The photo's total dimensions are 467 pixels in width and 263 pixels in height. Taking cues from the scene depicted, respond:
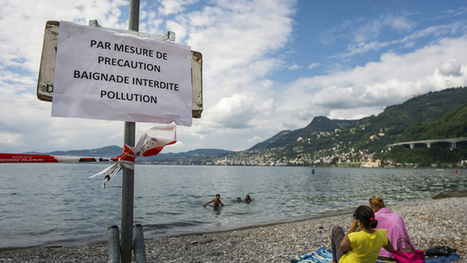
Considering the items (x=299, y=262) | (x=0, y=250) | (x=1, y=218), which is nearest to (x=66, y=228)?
(x=0, y=250)

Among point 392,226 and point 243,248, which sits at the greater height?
point 392,226

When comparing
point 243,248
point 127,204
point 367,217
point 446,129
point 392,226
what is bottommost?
point 243,248

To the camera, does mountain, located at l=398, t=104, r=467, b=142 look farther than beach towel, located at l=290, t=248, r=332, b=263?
Yes

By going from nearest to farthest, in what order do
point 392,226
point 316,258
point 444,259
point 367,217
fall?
point 367,217 → point 392,226 → point 444,259 → point 316,258

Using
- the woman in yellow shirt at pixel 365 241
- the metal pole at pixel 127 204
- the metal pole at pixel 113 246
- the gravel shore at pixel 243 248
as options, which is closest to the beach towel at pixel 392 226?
the woman in yellow shirt at pixel 365 241

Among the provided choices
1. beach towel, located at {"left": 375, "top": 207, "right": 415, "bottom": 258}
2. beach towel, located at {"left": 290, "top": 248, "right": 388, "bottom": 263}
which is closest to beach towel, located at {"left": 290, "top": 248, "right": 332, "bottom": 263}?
beach towel, located at {"left": 290, "top": 248, "right": 388, "bottom": 263}

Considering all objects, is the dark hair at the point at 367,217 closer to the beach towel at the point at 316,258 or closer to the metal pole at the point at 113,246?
the beach towel at the point at 316,258

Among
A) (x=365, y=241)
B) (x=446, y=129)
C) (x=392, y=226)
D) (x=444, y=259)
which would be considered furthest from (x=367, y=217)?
(x=446, y=129)

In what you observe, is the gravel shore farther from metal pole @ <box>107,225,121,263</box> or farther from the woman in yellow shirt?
metal pole @ <box>107,225,121,263</box>

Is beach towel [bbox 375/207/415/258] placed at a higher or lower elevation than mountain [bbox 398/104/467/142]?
lower

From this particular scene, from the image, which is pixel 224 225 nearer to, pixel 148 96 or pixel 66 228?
pixel 66 228

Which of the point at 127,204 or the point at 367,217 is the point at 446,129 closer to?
the point at 367,217

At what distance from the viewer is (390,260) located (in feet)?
16.8

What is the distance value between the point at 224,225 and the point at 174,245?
6.12m
